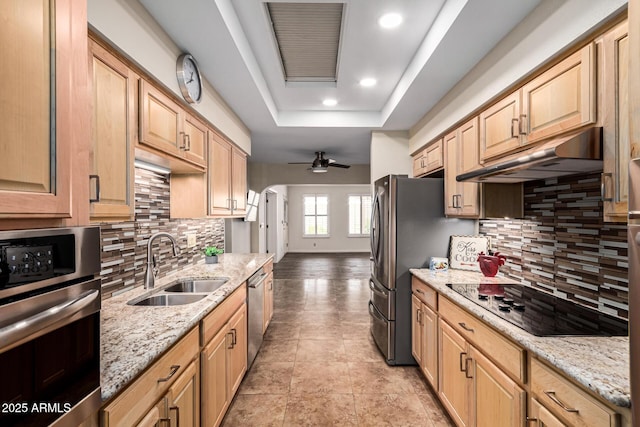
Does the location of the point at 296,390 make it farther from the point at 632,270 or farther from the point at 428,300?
the point at 632,270

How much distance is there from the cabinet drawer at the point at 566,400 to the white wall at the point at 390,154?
284 centimetres

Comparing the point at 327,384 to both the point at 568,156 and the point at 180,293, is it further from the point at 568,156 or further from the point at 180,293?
the point at 568,156

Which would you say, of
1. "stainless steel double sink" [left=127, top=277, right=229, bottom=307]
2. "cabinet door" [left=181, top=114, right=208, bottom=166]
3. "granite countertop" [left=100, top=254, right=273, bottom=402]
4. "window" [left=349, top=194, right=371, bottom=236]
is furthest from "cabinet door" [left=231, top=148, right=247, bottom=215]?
"window" [left=349, top=194, right=371, bottom=236]

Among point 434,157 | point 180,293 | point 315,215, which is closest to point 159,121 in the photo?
point 180,293

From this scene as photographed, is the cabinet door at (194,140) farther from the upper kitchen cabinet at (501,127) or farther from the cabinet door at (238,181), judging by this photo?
the upper kitchen cabinet at (501,127)

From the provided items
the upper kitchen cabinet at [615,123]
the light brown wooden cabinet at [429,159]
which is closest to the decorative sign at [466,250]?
the light brown wooden cabinet at [429,159]

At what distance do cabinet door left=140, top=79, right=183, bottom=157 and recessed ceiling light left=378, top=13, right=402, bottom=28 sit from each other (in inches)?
56.2

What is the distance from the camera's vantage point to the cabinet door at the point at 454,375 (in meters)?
1.82

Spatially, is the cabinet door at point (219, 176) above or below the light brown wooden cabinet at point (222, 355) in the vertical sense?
above

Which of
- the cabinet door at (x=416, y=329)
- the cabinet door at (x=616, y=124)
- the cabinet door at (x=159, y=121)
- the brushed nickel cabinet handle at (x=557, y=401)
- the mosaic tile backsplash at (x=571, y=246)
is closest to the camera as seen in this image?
the brushed nickel cabinet handle at (x=557, y=401)

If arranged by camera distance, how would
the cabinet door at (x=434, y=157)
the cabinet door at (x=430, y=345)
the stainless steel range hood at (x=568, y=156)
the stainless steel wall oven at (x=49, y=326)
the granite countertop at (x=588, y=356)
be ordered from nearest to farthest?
the stainless steel wall oven at (x=49, y=326) < the granite countertop at (x=588, y=356) < the stainless steel range hood at (x=568, y=156) < the cabinet door at (x=430, y=345) < the cabinet door at (x=434, y=157)

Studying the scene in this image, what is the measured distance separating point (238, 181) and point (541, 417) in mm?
3243

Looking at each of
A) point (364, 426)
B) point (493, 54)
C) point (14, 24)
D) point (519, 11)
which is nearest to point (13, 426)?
point (14, 24)

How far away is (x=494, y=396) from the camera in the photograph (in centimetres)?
153
